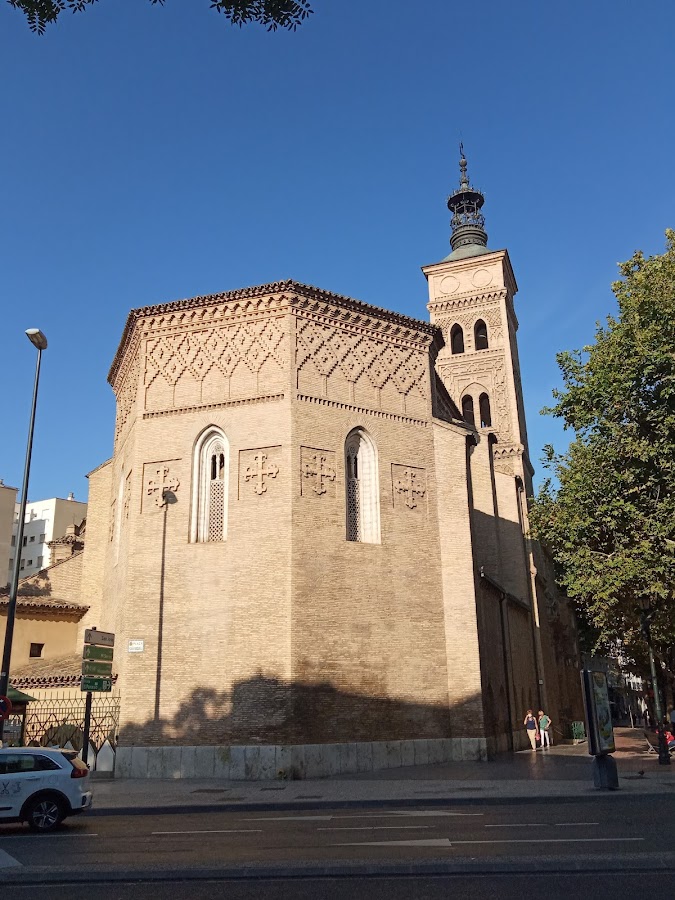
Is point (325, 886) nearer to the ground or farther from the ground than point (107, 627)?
nearer to the ground

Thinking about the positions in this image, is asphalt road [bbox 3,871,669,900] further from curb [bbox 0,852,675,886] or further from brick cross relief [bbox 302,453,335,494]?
brick cross relief [bbox 302,453,335,494]

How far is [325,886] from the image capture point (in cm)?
614

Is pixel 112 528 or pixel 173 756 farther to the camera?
pixel 112 528

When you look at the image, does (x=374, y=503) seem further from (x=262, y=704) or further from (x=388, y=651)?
(x=262, y=704)

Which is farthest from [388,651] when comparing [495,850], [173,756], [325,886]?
[325,886]

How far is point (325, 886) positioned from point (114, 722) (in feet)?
42.2

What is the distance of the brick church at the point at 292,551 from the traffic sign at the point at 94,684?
2405mm

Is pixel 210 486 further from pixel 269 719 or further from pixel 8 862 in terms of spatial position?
pixel 8 862

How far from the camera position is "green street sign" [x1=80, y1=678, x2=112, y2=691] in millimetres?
14914

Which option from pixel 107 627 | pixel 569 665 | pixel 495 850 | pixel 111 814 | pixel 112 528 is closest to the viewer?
pixel 495 850

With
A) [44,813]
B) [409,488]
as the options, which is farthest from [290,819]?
[409,488]

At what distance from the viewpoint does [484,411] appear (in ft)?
128

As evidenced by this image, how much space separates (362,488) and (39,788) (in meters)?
11.4

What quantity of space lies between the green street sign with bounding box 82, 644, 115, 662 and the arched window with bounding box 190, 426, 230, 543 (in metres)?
3.94
